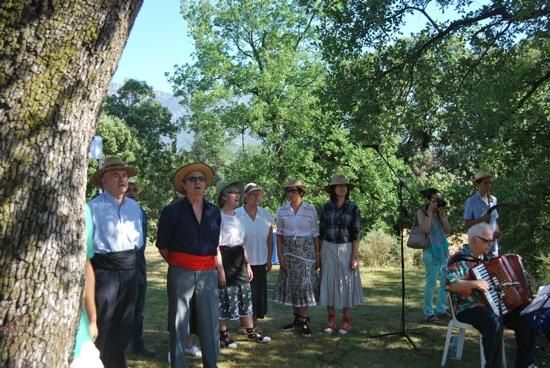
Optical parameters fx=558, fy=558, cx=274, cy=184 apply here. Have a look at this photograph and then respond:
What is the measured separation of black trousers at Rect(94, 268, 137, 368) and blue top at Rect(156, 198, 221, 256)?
43 centimetres

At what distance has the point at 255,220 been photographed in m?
6.20

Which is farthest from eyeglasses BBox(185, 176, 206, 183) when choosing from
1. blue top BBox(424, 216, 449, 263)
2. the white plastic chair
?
blue top BBox(424, 216, 449, 263)

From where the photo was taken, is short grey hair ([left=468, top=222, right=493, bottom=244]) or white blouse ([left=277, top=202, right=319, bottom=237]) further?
white blouse ([left=277, top=202, right=319, bottom=237])

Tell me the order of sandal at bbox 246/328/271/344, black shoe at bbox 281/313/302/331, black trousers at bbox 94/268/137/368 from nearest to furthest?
black trousers at bbox 94/268/137/368, sandal at bbox 246/328/271/344, black shoe at bbox 281/313/302/331

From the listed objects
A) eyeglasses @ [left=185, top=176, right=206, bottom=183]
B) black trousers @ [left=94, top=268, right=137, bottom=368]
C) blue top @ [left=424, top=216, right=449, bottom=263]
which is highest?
eyeglasses @ [left=185, top=176, right=206, bottom=183]

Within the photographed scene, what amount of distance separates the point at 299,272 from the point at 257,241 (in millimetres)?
657

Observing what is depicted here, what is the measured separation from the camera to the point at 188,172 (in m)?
4.78

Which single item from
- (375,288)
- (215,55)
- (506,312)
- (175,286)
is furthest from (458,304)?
(215,55)

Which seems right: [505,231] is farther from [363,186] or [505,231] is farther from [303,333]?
[363,186]

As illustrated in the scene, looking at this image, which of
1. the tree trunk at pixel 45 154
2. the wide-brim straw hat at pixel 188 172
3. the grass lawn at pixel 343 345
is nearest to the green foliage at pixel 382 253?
the grass lawn at pixel 343 345

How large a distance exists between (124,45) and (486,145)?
665cm

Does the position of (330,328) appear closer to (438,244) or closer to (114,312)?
(438,244)

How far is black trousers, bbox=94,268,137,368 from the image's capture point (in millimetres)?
4055

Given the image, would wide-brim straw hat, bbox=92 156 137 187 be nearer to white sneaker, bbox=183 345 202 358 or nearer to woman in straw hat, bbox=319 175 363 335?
white sneaker, bbox=183 345 202 358
